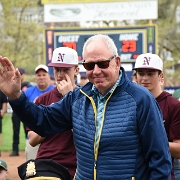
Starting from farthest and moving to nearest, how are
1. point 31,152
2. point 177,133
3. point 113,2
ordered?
1. point 113,2
2. point 31,152
3. point 177,133

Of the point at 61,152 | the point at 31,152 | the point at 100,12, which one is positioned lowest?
the point at 31,152

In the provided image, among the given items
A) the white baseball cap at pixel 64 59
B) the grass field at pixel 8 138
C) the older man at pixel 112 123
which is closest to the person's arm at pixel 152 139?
the older man at pixel 112 123

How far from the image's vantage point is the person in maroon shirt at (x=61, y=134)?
499 centimetres

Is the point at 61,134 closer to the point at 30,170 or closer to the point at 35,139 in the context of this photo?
the point at 35,139

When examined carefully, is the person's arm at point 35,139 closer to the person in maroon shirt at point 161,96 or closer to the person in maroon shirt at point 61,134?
the person in maroon shirt at point 61,134

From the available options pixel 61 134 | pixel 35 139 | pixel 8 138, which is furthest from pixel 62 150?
pixel 8 138

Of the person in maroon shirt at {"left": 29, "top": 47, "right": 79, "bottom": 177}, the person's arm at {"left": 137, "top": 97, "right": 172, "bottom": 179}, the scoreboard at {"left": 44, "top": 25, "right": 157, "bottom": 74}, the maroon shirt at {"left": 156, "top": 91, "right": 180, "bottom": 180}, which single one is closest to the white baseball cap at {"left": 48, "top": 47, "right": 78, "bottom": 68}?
the person in maroon shirt at {"left": 29, "top": 47, "right": 79, "bottom": 177}

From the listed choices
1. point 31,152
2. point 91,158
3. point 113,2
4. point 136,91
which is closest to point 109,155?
point 91,158

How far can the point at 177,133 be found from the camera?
15.8 feet

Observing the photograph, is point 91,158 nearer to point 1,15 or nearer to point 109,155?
point 109,155

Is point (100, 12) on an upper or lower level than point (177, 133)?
upper

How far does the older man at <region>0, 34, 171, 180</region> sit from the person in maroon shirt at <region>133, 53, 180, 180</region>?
1244 mm

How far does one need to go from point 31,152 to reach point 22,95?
3.68 m

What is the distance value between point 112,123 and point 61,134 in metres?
1.60
